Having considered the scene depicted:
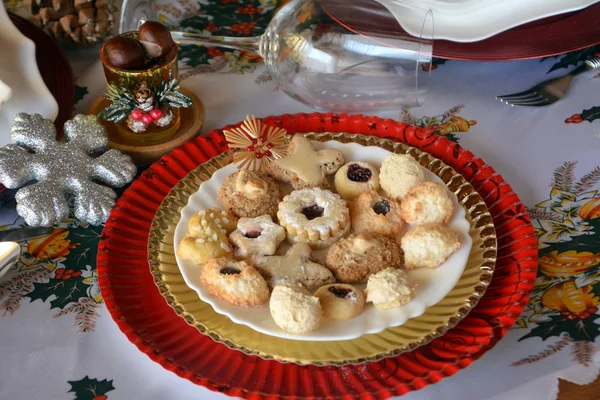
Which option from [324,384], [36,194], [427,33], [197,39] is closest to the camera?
[324,384]

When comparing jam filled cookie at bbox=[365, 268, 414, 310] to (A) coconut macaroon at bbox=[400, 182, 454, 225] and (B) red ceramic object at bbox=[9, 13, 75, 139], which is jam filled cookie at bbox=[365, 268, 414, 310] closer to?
(A) coconut macaroon at bbox=[400, 182, 454, 225]

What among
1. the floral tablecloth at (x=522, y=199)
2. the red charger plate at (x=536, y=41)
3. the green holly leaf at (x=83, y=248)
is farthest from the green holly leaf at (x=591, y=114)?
the green holly leaf at (x=83, y=248)

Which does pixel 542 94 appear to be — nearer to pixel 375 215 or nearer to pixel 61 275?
pixel 375 215

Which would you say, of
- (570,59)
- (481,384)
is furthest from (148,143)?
(570,59)

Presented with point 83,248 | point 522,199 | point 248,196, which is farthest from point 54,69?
point 522,199

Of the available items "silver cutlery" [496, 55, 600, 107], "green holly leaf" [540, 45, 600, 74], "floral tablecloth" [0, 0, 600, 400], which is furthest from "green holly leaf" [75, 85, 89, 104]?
"green holly leaf" [540, 45, 600, 74]

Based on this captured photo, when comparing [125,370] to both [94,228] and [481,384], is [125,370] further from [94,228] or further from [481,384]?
[481,384]
